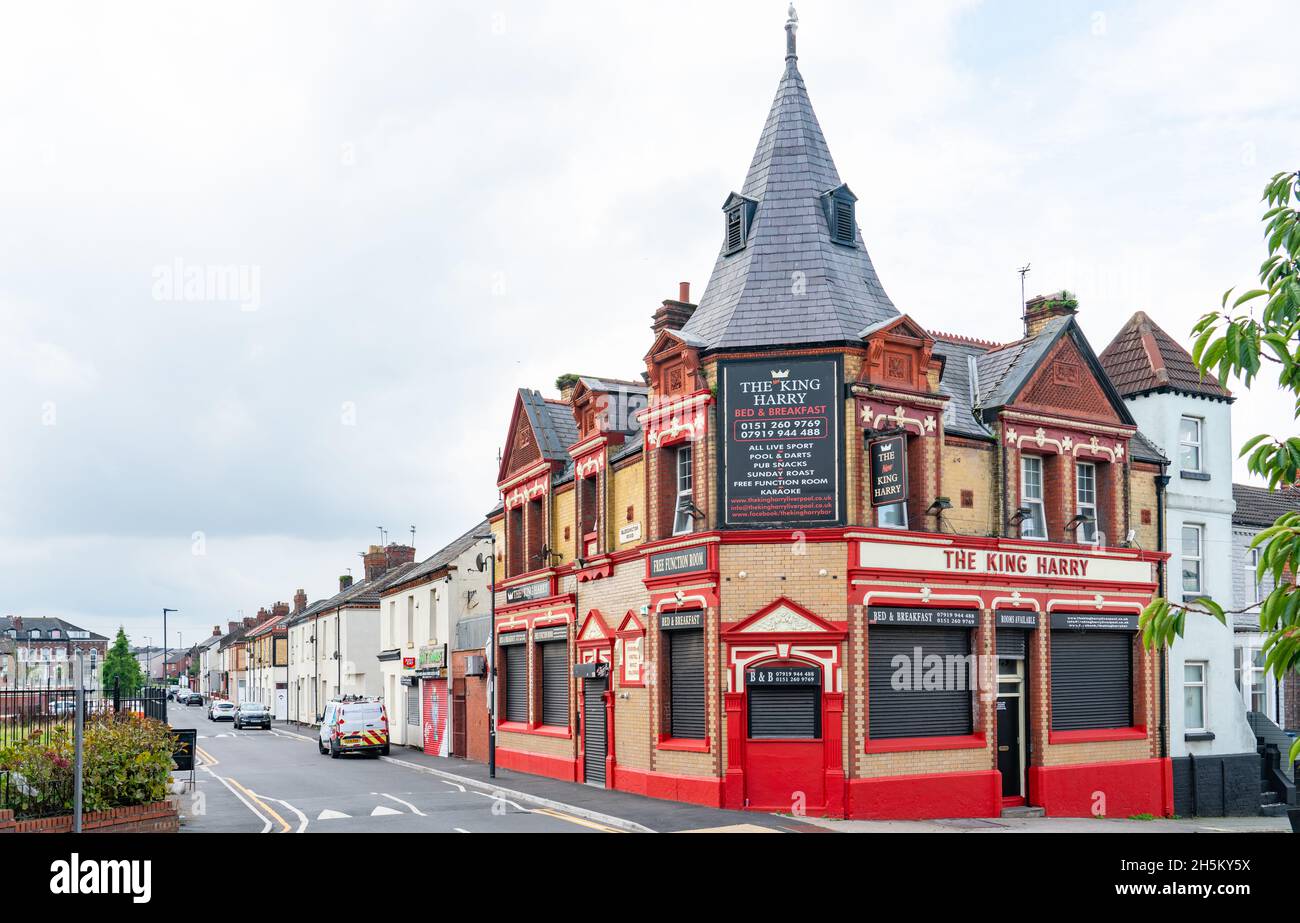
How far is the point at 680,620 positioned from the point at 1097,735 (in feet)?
32.7

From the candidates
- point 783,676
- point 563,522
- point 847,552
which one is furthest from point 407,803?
point 847,552

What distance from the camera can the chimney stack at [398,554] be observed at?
65.1 m

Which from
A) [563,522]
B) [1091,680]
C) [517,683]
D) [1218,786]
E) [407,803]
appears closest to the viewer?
[407,803]

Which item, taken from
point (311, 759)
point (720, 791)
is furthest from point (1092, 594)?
point (311, 759)

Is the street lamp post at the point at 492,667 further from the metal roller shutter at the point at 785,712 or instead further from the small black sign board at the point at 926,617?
the small black sign board at the point at 926,617

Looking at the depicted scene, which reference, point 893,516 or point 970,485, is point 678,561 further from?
point 970,485

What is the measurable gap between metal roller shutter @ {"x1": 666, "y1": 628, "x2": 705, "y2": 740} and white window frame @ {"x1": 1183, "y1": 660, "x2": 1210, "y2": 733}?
13.3 metres

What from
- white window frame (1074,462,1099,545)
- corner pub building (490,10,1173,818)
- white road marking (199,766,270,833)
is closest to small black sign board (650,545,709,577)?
corner pub building (490,10,1173,818)

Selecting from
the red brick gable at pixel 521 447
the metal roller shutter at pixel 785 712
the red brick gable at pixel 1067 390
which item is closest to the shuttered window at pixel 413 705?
the red brick gable at pixel 521 447

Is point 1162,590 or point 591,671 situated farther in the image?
point 591,671

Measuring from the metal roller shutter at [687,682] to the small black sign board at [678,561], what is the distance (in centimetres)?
127

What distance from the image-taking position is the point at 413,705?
46.2 m

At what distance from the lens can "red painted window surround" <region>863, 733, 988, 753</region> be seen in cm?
2233

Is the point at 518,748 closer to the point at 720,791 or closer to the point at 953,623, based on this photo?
the point at 720,791
